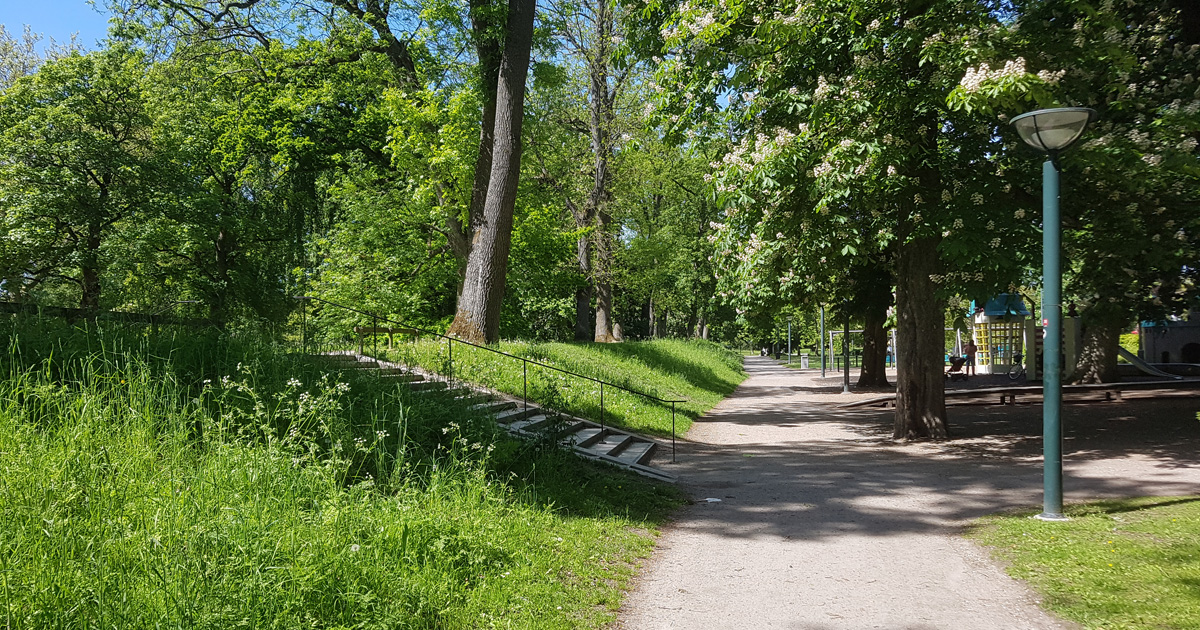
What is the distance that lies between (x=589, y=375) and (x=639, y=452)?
6.26 m

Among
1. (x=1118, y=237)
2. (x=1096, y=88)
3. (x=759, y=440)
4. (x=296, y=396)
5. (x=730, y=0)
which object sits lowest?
(x=759, y=440)

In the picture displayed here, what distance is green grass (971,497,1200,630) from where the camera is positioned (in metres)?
4.79

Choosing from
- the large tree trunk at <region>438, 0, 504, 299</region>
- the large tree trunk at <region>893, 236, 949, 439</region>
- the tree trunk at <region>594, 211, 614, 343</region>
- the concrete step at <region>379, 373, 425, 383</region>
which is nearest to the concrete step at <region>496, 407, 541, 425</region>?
the concrete step at <region>379, 373, 425, 383</region>

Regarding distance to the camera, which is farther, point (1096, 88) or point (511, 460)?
point (1096, 88)

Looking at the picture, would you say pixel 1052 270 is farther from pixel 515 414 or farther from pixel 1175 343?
pixel 1175 343

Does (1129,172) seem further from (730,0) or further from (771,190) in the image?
(730,0)

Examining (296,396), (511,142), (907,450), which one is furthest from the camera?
(511,142)

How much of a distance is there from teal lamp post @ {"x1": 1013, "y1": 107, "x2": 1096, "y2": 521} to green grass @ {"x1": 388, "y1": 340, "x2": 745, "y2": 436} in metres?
7.41

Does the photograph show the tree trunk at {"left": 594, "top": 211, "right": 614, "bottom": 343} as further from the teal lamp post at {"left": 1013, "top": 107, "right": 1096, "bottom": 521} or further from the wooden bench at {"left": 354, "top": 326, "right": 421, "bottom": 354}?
the teal lamp post at {"left": 1013, "top": 107, "right": 1096, "bottom": 521}

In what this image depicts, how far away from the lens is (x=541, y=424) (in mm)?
10617

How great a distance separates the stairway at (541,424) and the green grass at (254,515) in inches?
72.7

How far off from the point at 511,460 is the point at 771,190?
5883 millimetres

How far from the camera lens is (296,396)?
7398 millimetres

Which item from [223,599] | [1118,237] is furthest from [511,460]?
[1118,237]
